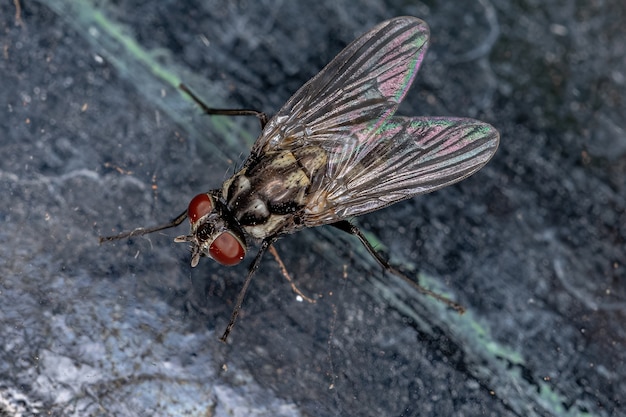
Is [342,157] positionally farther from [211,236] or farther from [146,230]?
[146,230]

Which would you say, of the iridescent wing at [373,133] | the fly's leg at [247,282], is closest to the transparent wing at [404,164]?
the iridescent wing at [373,133]

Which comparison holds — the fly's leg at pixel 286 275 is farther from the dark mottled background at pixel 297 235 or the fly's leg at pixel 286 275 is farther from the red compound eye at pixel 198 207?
the red compound eye at pixel 198 207

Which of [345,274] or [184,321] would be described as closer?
[184,321]

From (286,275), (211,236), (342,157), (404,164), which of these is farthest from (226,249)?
(404,164)

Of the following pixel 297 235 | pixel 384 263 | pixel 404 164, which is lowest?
pixel 384 263

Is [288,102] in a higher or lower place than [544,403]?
higher

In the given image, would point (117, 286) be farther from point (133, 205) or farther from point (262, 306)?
point (262, 306)

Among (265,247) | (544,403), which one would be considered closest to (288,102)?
(265,247)
